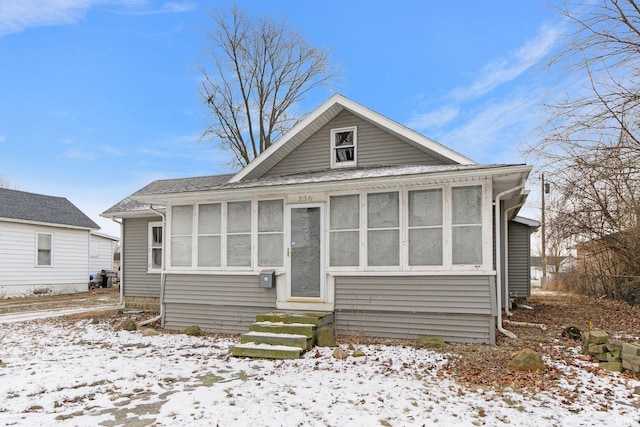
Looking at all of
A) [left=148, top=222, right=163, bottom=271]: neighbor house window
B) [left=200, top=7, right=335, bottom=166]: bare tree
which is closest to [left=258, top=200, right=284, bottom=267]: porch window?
[left=148, top=222, right=163, bottom=271]: neighbor house window

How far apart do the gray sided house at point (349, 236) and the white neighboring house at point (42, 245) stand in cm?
1081

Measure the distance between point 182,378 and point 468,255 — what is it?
4891 millimetres

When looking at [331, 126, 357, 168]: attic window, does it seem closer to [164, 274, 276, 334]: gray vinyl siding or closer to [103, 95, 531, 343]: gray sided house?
[103, 95, 531, 343]: gray sided house

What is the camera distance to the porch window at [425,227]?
7324mm

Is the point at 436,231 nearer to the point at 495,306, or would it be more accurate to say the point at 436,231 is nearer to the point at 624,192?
the point at 495,306

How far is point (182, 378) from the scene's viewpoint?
550cm

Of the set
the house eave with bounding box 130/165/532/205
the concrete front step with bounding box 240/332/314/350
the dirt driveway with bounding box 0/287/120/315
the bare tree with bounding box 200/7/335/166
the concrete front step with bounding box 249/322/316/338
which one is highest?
the bare tree with bounding box 200/7/335/166

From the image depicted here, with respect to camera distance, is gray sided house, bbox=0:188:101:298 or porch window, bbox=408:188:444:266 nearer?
porch window, bbox=408:188:444:266

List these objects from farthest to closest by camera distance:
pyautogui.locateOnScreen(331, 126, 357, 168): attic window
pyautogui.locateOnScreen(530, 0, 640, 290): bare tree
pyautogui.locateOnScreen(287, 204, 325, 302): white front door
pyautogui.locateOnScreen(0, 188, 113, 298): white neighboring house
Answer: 1. pyautogui.locateOnScreen(0, 188, 113, 298): white neighboring house
2. pyautogui.locateOnScreen(331, 126, 357, 168): attic window
3. pyautogui.locateOnScreen(287, 204, 325, 302): white front door
4. pyautogui.locateOnScreen(530, 0, 640, 290): bare tree

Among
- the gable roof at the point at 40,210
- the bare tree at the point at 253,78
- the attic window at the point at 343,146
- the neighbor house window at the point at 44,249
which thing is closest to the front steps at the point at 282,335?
the attic window at the point at 343,146

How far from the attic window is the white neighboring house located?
14.7 meters

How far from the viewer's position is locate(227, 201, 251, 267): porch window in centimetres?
876

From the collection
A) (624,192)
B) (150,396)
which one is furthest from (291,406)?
(624,192)

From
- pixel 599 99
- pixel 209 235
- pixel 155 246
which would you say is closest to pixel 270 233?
pixel 209 235
